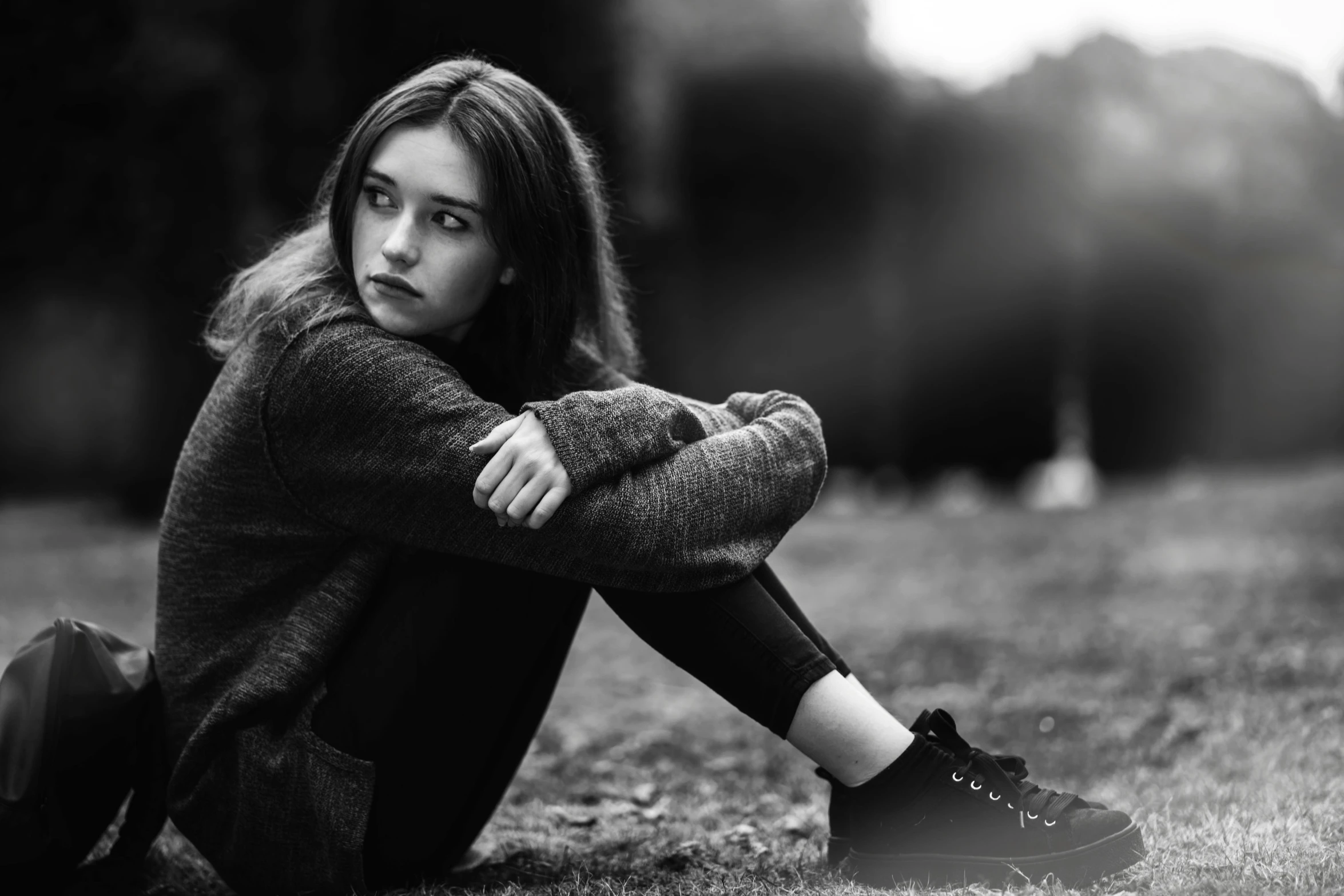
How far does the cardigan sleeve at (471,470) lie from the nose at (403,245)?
0.49ft

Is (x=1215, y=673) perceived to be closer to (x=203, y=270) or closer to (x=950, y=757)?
(x=950, y=757)

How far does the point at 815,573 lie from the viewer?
314 inches

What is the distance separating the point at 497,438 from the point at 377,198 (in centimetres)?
63

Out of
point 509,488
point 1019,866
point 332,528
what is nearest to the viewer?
point 509,488

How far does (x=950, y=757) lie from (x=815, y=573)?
5797 mm

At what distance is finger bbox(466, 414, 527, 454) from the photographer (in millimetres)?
2053

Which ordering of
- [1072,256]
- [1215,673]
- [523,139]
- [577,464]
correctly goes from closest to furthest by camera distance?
[577,464]
[523,139]
[1215,673]
[1072,256]

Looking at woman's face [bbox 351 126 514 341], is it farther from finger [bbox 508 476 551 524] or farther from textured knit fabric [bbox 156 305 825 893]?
finger [bbox 508 476 551 524]

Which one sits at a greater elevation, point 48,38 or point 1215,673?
point 48,38

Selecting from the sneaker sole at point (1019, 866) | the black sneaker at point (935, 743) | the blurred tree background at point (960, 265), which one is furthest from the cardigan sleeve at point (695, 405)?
the blurred tree background at point (960, 265)

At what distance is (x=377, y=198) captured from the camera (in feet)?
7.88

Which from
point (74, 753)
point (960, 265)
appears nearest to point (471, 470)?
point (74, 753)

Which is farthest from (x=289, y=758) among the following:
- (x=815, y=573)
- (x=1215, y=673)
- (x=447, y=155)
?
(x=815, y=573)

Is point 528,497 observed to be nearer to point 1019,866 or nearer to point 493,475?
point 493,475
